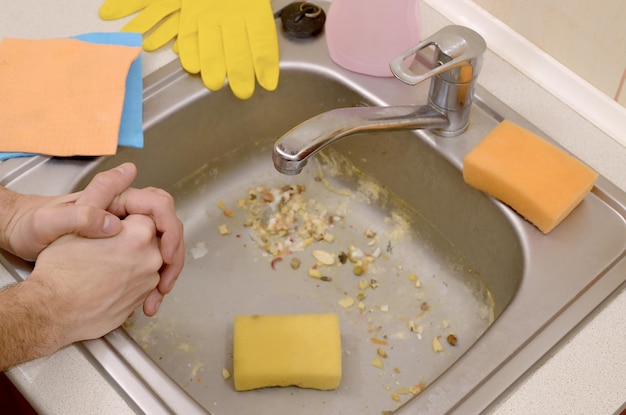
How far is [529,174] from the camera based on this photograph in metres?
0.85

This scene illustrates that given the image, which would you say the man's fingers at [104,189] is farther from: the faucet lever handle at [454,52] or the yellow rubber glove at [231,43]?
the faucet lever handle at [454,52]

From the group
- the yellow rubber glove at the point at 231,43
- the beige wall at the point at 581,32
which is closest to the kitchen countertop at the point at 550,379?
the beige wall at the point at 581,32

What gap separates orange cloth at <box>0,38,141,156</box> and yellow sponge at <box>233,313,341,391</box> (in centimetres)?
28

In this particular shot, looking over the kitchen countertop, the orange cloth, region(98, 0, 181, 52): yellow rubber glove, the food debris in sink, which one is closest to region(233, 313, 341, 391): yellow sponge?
the food debris in sink

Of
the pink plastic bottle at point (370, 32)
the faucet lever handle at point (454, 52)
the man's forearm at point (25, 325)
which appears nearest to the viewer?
the man's forearm at point (25, 325)

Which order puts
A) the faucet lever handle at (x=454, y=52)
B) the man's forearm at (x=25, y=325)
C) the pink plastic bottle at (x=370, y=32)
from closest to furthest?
the man's forearm at (x=25, y=325)
the faucet lever handle at (x=454, y=52)
the pink plastic bottle at (x=370, y=32)

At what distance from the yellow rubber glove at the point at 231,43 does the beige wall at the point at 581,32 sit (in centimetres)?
31

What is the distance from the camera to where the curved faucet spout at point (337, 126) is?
73cm

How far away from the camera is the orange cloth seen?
35.2 inches

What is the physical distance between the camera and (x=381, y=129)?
0.82m

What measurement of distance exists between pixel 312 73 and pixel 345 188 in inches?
6.9

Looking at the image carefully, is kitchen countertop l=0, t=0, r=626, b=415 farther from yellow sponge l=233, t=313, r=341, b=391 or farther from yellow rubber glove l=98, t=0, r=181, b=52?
yellow rubber glove l=98, t=0, r=181, b=52

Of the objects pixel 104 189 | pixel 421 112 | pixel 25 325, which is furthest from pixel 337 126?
pixel 25 325

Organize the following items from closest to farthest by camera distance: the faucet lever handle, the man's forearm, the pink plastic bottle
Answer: the man's forearm
the faucet lever handle
the pink plastic bottle
